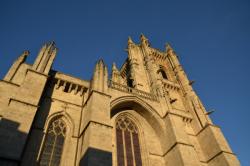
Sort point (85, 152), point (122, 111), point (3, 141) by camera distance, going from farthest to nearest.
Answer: point (122, 111)
point (85, 152)
point (3, 141)

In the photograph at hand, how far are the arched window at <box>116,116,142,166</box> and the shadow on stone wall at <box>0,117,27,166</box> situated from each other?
462 cm

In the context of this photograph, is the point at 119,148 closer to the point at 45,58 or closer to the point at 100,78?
the point at 100,78

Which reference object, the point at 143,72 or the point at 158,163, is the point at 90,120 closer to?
the point at 158,163

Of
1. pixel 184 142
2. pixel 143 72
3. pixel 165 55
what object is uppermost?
pixel 165 55

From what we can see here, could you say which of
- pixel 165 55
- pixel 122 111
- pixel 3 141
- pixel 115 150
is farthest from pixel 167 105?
pixel 165 55

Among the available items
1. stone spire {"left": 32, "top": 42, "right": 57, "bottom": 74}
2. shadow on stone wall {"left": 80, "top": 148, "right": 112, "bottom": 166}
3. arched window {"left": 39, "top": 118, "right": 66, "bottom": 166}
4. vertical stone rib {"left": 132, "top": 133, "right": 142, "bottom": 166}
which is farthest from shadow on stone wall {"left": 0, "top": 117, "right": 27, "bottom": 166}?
vertical stone rib {"left": 132, "top": 133, "right": 142, "bottom": 166}

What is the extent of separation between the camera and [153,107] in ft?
40.9

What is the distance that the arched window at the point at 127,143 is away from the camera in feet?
33.1

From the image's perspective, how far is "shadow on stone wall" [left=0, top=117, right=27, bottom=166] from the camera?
6154mm

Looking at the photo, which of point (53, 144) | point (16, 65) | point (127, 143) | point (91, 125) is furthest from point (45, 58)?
point (127, 143)

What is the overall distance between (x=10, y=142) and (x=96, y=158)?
9.08 feet

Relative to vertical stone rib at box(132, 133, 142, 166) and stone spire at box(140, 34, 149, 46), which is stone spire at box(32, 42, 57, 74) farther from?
stone spire at box(140, 34, 149, 46)

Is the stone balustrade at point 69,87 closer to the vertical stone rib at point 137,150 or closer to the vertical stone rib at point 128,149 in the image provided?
the vertical stone rib at point 128,149

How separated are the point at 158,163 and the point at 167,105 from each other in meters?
3.64
